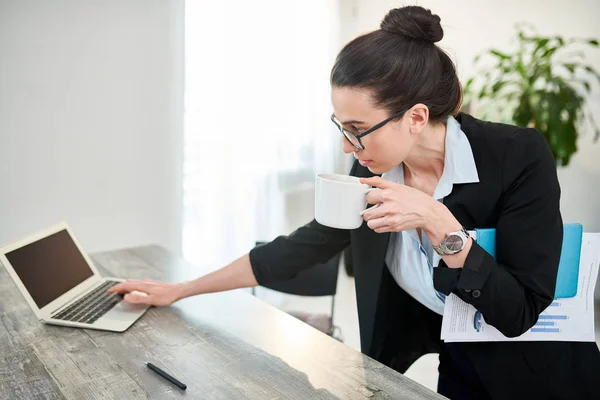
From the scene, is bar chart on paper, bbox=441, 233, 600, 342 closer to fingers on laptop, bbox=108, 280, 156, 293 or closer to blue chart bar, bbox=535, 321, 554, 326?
blue chart bar, bbox=535, 321, 554, 326

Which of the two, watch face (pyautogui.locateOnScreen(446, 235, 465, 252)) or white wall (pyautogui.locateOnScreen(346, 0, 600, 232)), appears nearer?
watch face (pyautogui.locateOnScreen(446, 235, 465, 252))

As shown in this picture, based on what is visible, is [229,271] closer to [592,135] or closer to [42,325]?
[42,325]

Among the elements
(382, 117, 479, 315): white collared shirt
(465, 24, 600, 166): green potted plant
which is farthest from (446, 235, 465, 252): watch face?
(465, 24, 600, 166): green potted plant

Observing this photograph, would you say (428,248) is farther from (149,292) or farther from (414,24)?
(149,292)

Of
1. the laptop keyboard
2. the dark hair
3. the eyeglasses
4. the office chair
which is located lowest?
the office chair

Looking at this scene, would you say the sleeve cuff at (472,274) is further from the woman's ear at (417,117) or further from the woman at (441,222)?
the woman's ear at (417,117)

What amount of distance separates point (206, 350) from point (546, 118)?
2803mm

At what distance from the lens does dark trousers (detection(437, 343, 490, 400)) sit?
53.2 inches

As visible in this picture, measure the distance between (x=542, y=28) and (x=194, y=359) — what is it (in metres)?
3.56

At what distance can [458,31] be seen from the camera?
4066 millimetres

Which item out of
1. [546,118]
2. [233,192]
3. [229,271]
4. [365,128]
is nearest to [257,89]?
[233,192]

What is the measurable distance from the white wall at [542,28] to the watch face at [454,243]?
9.33 feet

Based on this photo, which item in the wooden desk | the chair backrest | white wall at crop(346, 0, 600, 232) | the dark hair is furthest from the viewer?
white wall at crop(346, 0, 600, 232)

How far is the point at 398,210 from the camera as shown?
107 cm
